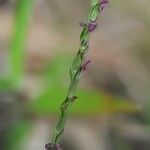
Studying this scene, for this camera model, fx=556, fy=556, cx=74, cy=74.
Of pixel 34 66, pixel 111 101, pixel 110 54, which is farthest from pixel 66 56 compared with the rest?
pixel 110 54

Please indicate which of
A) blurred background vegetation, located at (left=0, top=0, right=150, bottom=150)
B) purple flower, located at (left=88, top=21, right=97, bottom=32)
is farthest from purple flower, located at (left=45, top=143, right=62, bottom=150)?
blurred background vegetation, located at (left=0, top=0, right=150, bottom=150)

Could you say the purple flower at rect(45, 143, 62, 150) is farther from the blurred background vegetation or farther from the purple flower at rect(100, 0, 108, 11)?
the blurred background vegetation

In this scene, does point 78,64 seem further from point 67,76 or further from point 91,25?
point 67,76

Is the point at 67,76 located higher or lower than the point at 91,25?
higher

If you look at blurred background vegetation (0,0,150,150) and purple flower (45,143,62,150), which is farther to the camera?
blurred background vegetation (0,0,150,150)

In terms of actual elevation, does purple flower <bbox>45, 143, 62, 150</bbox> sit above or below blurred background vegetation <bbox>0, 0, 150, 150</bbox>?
below

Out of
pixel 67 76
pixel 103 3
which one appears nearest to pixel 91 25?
pixel 103 3

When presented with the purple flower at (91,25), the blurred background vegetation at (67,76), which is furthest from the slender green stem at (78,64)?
the blurred background vegetation at (67,76)

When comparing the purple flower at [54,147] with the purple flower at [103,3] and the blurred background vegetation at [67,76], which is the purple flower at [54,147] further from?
the blurred background vegetation at [67,76]

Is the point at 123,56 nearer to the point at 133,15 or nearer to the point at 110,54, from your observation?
the point at 110,54
